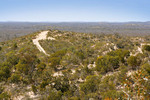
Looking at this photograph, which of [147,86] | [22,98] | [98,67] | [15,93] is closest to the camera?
[147,86]

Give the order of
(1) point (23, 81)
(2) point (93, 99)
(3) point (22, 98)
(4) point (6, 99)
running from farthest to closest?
(1) point (23, 81) → (3) point (22, 98) → (4) point (6, 99) → (2) point (93, 99)

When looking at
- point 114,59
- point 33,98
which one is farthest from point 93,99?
point 114,59

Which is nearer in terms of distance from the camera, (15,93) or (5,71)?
(15,93)

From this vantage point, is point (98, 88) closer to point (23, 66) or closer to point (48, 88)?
point (48, 88)

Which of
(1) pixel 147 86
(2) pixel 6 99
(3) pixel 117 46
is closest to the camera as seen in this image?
(1) pixel 147 86

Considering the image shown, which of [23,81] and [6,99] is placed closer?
[6,99]

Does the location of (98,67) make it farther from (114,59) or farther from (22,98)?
(22,98)

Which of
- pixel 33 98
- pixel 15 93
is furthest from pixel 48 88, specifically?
pixel 15 93

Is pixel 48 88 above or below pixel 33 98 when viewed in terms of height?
above

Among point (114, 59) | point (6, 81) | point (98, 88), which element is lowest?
point (6, 81)
